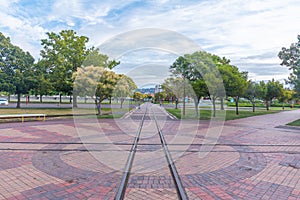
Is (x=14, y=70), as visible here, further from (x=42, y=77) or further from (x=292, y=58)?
(x=292, y=58)

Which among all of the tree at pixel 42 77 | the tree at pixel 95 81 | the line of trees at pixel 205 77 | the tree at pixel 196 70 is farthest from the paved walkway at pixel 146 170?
the tree at pixel 42 77

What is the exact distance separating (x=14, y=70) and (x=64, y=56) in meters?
5.45

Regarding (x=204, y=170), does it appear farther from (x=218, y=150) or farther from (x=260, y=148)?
(x=260, y=148)

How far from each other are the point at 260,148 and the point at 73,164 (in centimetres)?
570

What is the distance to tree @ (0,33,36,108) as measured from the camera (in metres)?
22.8

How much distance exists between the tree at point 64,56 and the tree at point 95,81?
8.61 metres

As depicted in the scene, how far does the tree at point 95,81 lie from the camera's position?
15.6m

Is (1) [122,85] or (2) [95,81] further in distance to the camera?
(1) [122,85]

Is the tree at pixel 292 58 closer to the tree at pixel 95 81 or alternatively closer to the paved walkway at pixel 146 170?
the paved walkway at pixel 146 170

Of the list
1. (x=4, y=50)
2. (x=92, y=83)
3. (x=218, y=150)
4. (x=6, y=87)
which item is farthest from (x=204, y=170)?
(x=4, y=50)

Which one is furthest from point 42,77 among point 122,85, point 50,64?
point 122,85

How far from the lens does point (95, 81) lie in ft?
51.6

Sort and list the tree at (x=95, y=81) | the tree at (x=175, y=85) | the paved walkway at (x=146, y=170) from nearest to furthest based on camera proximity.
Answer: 1. the paved walkway at (x=146, y=170)
2. the tree at (x=95, y=81)
3. the tree at (x=175, y=85)

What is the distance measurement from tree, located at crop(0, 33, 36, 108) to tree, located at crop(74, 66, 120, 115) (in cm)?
1081
